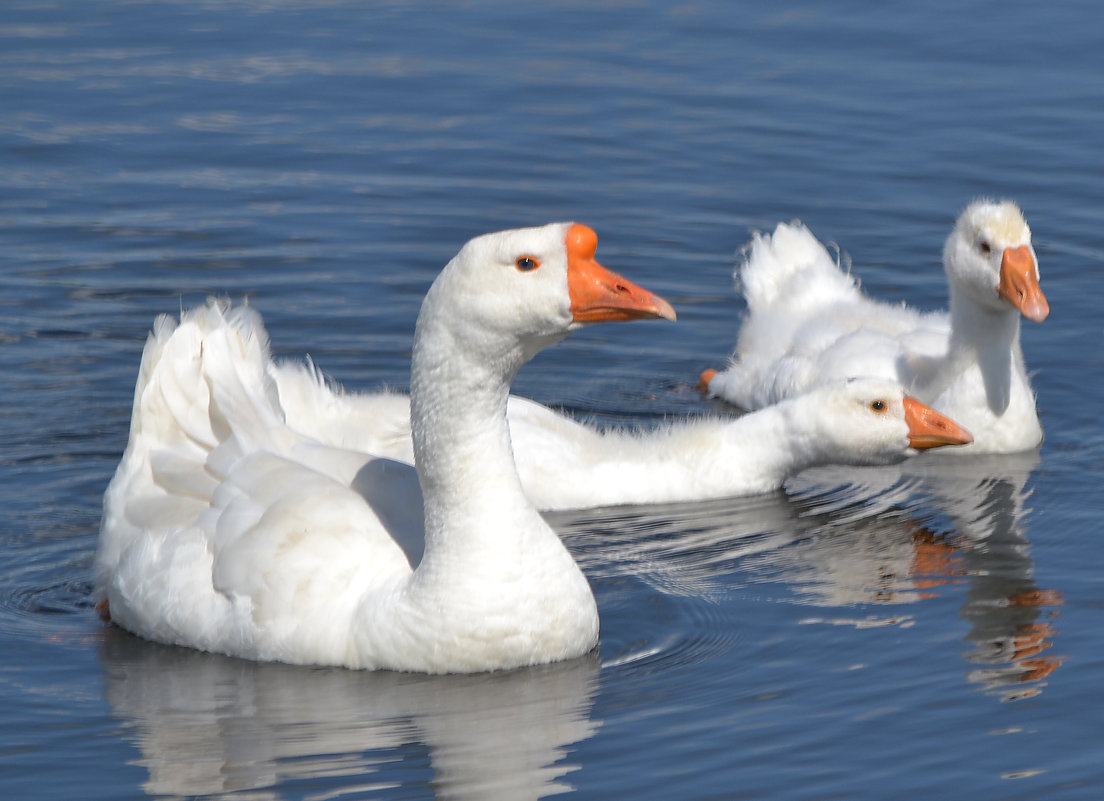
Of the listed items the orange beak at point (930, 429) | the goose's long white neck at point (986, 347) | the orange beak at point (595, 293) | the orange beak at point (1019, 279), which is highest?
the orange beak at point (595, 293)

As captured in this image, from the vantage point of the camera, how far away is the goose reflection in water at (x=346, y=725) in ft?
22.0

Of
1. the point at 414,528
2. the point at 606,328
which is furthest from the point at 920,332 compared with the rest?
the point at 414,528

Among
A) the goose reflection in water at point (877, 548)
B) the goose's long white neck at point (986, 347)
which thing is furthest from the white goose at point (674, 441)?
the goose's long white neck at point (986, 347)

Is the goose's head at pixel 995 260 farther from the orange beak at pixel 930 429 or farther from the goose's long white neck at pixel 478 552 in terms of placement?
the goose's long white neck at pixel 478 552

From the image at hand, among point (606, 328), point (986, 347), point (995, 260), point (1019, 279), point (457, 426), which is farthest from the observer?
point (606, 328)

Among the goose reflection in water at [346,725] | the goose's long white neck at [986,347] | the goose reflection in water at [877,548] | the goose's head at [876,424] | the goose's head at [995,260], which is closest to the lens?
the goose reflection in water at [346,725]

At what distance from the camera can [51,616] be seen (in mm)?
Answer: 8500

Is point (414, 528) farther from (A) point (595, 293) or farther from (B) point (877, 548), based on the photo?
(B) point (877, 548)

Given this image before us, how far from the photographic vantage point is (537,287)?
6.89 metres

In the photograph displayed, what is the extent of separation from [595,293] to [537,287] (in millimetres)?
225

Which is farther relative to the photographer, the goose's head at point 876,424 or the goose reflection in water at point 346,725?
the goose's head at point 876,424

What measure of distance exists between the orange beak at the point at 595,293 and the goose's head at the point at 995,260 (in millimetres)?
4286

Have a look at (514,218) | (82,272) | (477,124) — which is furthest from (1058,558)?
(477,124)

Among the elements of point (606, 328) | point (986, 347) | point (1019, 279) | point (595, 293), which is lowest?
point (986, 347)
